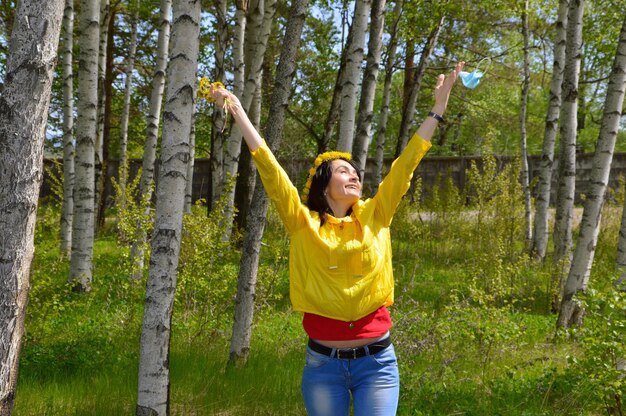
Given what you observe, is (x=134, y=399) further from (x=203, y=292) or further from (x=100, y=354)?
(x=203, y=292)

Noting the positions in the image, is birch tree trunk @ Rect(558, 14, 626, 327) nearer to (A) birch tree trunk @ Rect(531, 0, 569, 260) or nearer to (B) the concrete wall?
(A) birch tree trunk @ Rect(531, 0, 569, 260)

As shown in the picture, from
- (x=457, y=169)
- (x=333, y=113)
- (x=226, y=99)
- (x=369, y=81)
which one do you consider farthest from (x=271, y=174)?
(x=457, y=169)

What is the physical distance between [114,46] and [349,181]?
17.1 meters

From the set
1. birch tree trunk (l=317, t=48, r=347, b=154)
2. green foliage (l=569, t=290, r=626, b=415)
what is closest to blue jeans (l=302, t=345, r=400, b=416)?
green foliage (l=569, t=290, r=626, b=415)

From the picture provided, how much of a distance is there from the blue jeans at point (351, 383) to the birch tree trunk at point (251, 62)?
7.09m

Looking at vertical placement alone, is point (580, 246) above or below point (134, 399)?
above

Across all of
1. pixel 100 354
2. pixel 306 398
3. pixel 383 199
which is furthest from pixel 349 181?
pixel 100 354

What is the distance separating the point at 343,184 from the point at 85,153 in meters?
6.26

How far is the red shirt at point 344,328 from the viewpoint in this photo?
9.61 feet

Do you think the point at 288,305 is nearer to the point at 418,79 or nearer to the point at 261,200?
the point at 261,200

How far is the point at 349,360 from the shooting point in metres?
2.91

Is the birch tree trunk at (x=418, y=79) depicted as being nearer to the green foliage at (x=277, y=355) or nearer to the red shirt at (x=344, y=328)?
the green foliage at (x=277, y=355)

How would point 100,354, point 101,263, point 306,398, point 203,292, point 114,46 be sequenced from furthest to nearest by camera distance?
point 114,46 → point 101,263 → point 203,292 → point 100,354 → point 306,398

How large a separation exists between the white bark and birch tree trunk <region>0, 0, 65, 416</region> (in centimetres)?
706
